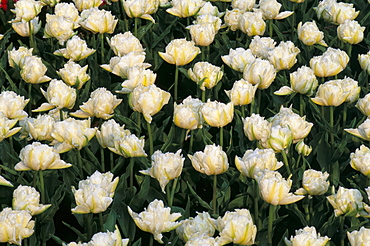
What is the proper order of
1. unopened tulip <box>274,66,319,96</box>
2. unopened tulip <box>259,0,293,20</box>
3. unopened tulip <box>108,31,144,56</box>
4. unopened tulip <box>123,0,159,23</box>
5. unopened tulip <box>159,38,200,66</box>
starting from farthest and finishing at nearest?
unopened tulip <box>259,0,293,20</box> < unopened tulip <box>123,0,159,23</box> < unopened tulip <box>108,31,144,56</box> < unopened tulip <box>159,38,200,66</box> < unopened tulip <box>274,66,319,96</box>

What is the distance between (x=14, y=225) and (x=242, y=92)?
111cm


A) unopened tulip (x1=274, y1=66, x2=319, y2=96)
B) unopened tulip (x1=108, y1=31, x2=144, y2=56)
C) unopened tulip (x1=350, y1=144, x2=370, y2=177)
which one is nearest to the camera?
unopened tulip (x1=350, y1=144, x2=370, y2=177)

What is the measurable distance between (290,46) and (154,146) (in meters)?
0.85

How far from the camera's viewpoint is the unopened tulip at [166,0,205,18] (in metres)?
3.54

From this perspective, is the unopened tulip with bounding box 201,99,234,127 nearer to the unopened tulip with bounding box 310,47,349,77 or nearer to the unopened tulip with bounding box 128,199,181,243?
the unopened tulip with bounding box 128,199,181,243

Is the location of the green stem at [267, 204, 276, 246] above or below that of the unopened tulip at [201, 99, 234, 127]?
below

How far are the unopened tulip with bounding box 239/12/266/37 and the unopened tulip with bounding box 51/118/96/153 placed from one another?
4.42ft

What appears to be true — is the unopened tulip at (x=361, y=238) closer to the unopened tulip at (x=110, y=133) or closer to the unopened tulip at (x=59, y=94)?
the unopened tulip at (x=110, y=133)

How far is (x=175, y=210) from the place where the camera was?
2.33m

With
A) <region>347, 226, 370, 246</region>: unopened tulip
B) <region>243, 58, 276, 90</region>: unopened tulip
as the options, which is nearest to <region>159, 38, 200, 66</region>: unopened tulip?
<region>243, 58, 276, 90</region>: unopened tulip

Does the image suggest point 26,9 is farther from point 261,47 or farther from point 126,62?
point 261,47

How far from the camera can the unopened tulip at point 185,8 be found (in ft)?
11.6

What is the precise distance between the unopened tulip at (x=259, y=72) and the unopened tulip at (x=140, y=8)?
91cm

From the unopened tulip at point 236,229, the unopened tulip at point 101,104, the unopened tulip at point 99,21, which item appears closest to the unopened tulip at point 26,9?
the unopened tulip at point 99,21
